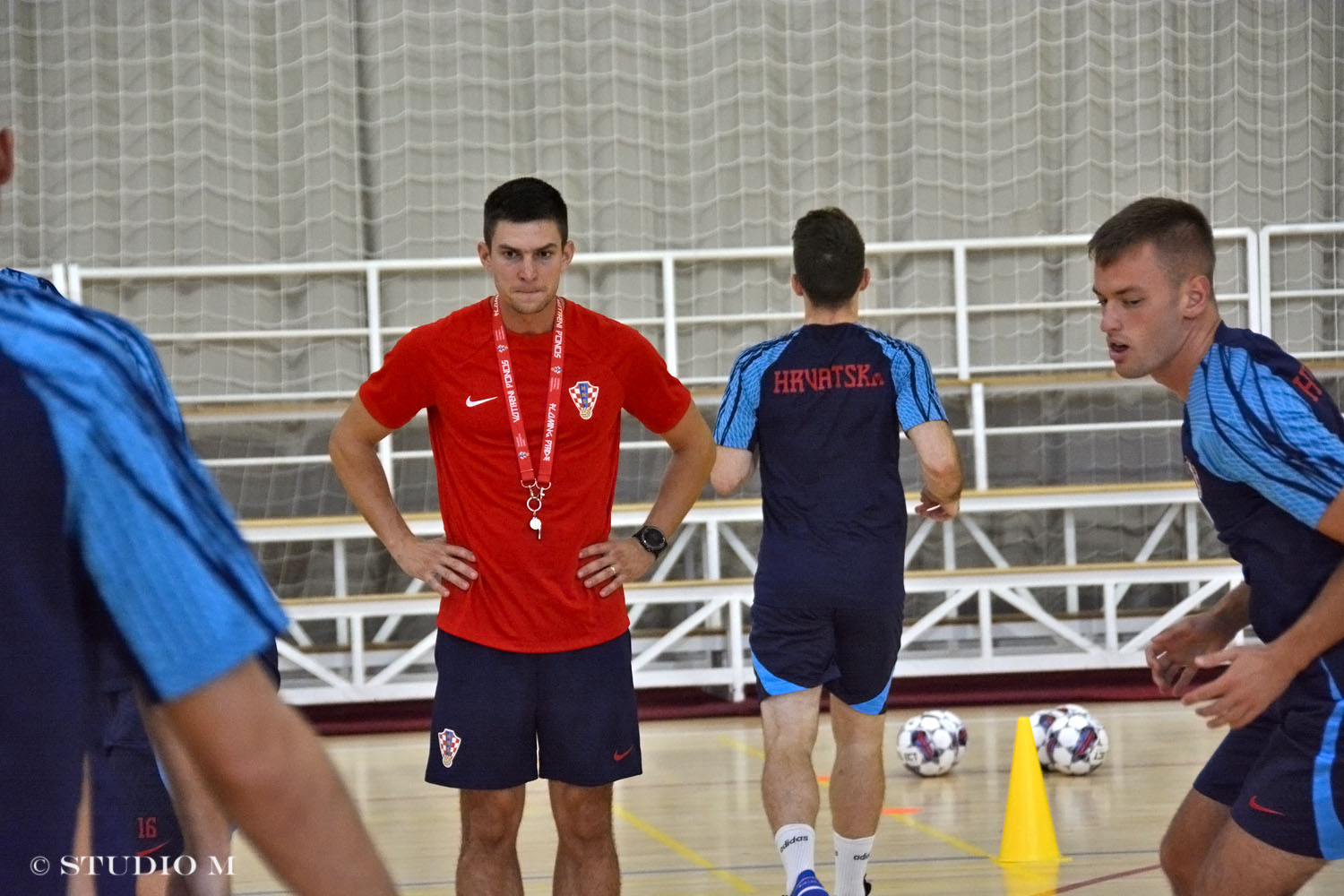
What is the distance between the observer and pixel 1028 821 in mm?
5164

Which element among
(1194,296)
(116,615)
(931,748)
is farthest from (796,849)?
(116,615)

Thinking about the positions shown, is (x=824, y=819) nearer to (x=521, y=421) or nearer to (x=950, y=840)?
(x=950, y=840)

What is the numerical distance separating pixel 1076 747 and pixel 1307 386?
14.7 feet

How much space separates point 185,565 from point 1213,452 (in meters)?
2.04

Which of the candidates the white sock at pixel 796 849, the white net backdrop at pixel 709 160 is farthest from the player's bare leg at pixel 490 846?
the white net backdrop at pixel 709 160

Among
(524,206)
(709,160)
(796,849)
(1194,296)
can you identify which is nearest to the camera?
(1194,296)

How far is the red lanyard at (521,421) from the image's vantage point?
3592mm

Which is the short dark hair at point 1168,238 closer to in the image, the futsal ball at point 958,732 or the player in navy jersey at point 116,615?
the player in navy jersey at point 116,615

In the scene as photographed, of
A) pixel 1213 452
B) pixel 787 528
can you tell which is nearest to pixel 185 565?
pixel 1213 452

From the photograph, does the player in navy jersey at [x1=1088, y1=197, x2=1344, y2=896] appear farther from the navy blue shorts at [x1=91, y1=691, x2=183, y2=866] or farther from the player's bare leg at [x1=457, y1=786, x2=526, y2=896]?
the navy blue shorts at [x1=91, y1=691, x2=183, y2=866]

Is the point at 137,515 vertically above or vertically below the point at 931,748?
above

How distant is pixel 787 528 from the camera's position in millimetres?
4320

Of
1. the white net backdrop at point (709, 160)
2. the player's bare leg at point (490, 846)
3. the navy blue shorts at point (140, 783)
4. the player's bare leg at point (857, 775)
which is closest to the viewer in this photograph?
the navy blue shorts at point (140, 783)

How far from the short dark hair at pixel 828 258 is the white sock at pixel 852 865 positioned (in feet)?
5.32
